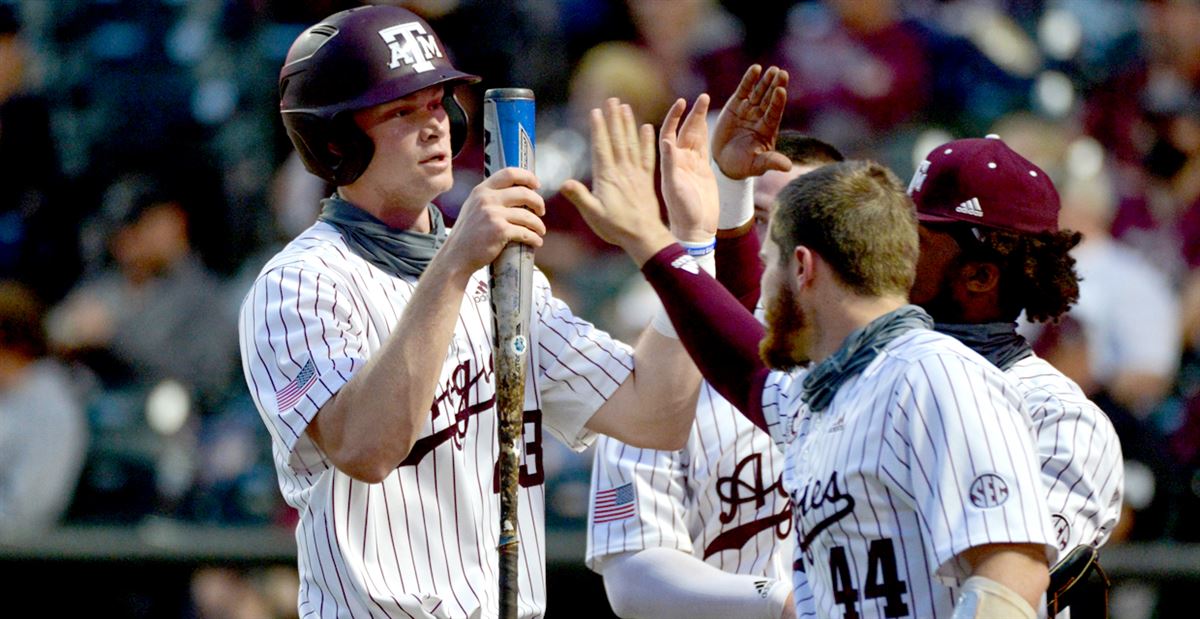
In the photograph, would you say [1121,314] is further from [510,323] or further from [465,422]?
[510,323]

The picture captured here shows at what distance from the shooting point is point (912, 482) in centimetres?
259

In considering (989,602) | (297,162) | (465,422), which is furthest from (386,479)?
(297,162)

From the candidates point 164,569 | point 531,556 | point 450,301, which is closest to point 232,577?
point 164,569

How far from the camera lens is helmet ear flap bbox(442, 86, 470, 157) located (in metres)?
3.48

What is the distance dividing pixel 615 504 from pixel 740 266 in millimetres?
658

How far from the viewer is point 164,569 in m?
6.27

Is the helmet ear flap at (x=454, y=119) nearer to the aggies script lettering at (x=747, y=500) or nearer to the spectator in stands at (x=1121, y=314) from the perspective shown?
the aggies script lettering at (x=747, y=500)

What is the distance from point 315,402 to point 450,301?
323 millimetres

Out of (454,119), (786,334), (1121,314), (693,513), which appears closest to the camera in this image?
(786,334)

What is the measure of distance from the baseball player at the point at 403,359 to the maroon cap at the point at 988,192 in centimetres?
61

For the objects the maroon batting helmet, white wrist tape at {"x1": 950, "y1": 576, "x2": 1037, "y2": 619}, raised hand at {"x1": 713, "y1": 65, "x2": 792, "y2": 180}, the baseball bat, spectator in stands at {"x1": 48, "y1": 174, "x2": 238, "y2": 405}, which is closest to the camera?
white wrist tape at {"x1": 950, "y1": 576, "x2": 1037, "y2": 619}

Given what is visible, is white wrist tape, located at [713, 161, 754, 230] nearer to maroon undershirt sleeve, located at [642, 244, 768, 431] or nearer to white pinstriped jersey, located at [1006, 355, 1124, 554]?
maroon undershirt sleeve, located at [642, 244, 768, 431]

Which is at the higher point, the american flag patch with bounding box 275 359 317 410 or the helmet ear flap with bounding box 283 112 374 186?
the helmet ear flap with bounding box 283 112 374 186

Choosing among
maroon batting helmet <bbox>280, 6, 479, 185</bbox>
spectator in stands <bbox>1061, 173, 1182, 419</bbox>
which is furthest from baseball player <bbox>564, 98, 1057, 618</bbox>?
spectator in stands <bbox>1061, 173, 1182, 419</bbox>
